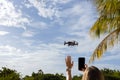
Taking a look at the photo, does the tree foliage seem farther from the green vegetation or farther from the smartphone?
the smartphone

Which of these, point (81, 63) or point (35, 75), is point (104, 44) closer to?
point (81, 63)

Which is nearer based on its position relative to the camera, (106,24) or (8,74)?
(106,24)

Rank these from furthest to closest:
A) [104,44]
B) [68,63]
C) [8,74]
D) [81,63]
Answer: [8,74] → [104,44] → [81,63] → [68,63]

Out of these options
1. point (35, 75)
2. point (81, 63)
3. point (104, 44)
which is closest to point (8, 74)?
point (35, 75)

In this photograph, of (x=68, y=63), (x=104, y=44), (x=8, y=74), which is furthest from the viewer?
(x=8, y=74)

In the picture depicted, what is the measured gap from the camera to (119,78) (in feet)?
87.7

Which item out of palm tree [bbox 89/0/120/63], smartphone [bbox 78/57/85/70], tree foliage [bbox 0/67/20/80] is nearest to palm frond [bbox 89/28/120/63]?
palm tree [bbox 89/0/120/63]

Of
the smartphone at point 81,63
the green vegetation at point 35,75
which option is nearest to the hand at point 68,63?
the smartphone at point 81,63

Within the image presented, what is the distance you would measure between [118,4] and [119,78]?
12.1 metres

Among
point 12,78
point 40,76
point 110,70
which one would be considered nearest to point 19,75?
point 12,78

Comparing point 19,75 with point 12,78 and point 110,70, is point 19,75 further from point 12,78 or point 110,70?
point 110,70

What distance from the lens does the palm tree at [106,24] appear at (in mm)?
15810

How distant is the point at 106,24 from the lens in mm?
16797

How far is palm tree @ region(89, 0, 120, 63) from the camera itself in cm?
1581
